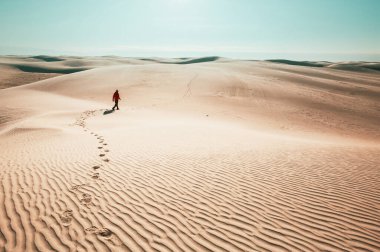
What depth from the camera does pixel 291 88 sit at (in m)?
30.9

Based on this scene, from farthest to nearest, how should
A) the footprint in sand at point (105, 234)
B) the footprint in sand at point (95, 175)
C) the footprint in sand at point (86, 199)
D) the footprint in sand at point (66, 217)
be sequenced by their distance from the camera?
the footprint in sand at point (95, 175) < the footprint in sand at point (86, 199) < the footprint in sand at point (66, 217) < the footprint in sand at point (105, 234)

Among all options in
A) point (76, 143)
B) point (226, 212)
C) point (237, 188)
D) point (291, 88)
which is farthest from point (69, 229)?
point (291, 88)

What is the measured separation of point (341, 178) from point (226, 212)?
12.5 ft

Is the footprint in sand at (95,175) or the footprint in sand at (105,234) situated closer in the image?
the footprint in sand at (105,234)

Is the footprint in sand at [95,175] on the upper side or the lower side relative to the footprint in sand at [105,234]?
upper

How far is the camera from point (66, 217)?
482 centimetres

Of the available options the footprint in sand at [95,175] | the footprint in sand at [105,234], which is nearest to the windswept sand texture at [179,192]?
the footprint in sand at [105,234]

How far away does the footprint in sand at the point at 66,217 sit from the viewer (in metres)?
4.65

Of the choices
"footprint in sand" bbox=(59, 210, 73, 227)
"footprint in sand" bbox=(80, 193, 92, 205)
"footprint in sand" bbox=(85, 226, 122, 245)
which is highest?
"footprint in sand" bbox=(80, 193, 92, 205)

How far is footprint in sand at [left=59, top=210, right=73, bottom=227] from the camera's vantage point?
15.3 feet

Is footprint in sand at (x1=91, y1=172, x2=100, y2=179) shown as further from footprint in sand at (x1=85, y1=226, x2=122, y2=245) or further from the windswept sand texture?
footprint in sand at (x1=85, y1=226, x2=122, y2=245)

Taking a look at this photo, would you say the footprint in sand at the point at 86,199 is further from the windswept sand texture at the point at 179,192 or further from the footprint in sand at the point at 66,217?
the footprint in sand at the point at 66,217

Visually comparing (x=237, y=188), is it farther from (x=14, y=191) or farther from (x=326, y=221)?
(x=14, y=191)

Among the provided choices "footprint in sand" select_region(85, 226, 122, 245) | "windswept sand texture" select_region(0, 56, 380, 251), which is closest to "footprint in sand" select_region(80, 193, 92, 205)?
"windswept sand texture" select_region(0, 56, 380, 251)
